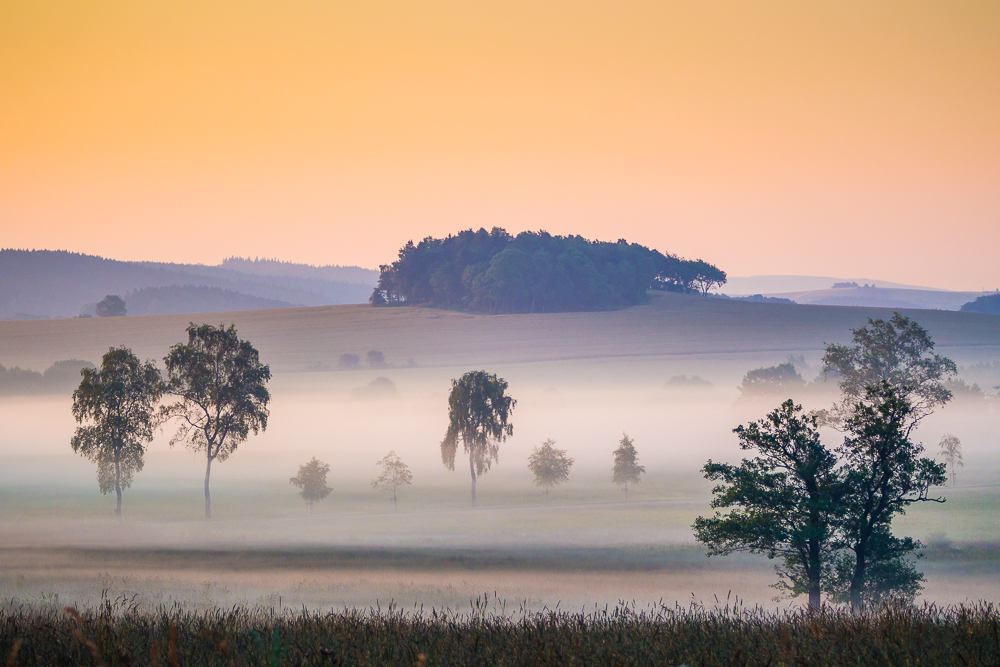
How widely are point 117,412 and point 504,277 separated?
115 m

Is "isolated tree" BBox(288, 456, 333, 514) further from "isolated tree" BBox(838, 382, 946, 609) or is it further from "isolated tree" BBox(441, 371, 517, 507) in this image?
"isolated tree" BBox(838, 382, 946, 609)

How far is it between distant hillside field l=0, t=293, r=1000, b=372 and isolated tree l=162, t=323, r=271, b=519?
7888cm

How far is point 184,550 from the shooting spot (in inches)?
1713

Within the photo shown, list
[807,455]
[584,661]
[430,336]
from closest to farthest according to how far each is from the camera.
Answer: [584,661] → [807,455] → [430,336]

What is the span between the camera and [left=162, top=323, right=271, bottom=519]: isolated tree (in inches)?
2534

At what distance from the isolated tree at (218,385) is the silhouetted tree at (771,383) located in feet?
242

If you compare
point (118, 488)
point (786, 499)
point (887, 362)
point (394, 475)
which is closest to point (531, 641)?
point (786, 499)

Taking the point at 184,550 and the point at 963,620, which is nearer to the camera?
the point at 963,620

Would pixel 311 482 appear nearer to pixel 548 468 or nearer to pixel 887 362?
pixel 548 468

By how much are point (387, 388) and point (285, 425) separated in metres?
17.1

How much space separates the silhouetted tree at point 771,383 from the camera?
4560 inches

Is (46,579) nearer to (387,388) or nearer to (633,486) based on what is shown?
(633,486)

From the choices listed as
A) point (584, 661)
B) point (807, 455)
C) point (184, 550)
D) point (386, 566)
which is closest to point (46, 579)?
point (184, 550)

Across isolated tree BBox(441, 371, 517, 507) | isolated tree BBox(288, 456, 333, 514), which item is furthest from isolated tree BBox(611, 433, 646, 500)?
isolated tree BBox(288, 456, 333, 514)
